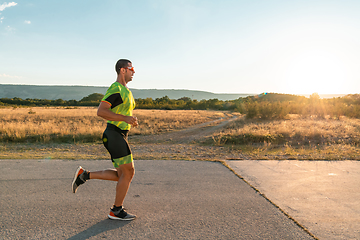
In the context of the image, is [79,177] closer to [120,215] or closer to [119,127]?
[120,215]

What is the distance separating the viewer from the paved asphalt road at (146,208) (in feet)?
9.36

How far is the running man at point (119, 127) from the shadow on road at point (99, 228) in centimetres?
8

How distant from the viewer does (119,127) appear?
3029 mm

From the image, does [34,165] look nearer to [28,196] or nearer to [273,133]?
[28,196]

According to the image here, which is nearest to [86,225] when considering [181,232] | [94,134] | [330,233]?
[181,232]

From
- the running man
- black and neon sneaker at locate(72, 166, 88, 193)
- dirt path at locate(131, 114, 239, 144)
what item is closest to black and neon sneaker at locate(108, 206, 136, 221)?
the running man

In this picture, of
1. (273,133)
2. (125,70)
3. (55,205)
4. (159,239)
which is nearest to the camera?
(159,239)

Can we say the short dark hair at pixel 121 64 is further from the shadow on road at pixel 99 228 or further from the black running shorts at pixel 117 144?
the shadow on road at pixel 99 228

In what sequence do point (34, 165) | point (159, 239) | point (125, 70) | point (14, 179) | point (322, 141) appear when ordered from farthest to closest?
point (322, 141) → point (34, 165) → point (14, 179) → point (125, 70) → point (159, 239)

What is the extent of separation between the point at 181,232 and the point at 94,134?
40.3 feet

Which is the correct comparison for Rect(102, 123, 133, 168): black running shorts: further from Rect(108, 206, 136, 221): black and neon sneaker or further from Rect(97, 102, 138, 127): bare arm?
Rect(108, 206, 136, 221): black and neon sneaker

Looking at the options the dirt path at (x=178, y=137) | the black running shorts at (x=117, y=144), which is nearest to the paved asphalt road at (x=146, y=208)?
the black running shorts at (x=117, y=144)

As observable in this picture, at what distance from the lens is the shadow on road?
2.74 metres

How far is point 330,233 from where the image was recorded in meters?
2.93
